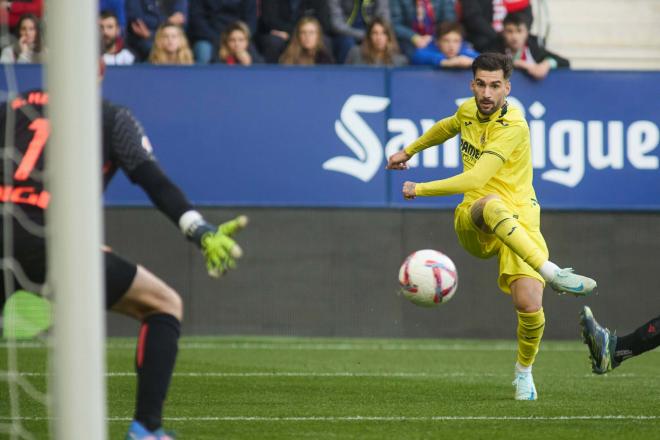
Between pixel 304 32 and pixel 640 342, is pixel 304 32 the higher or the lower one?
the higher one

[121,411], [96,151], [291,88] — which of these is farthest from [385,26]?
[96,151]

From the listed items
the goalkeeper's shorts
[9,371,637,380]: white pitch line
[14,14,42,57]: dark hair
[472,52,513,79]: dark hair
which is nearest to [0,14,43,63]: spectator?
[14,14,42,57]: dark hair

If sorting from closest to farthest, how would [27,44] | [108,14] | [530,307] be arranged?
[530,307]
[27,44]
[108,14]

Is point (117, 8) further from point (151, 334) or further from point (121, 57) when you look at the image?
point (151, 334)

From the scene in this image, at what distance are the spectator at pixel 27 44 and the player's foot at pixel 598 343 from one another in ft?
22.3

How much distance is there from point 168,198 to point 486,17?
9.71 m

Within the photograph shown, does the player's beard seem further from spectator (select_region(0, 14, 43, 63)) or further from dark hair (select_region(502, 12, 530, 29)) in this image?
spectator (select_region(0, 14, 43, 63))

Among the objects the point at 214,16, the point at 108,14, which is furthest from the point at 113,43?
the point at 214,16

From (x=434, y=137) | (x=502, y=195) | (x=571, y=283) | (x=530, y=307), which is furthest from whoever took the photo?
(x=434, y=137)

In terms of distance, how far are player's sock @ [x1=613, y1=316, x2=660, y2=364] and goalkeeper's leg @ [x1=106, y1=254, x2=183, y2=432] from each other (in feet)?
10.2

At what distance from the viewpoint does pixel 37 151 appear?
5.67 m

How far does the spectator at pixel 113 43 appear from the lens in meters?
13.0

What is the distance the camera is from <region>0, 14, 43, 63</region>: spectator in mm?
12781

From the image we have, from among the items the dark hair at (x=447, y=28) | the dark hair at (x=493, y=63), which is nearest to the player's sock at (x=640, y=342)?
the dark hair at (x=493, y=63)
